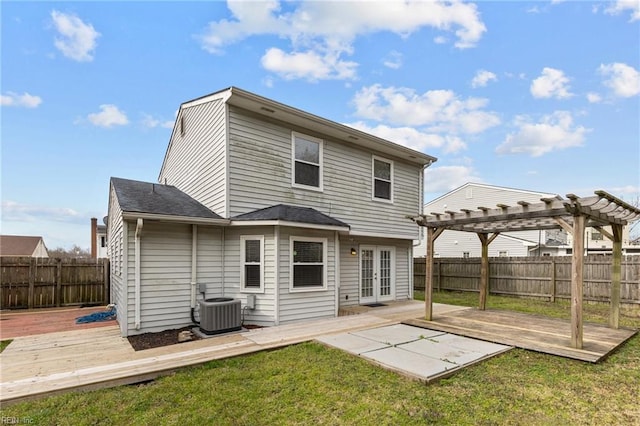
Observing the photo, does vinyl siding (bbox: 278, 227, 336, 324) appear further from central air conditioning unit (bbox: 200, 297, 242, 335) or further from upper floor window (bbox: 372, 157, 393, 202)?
upper floor window (bbox: 372, 157, 393, 202)

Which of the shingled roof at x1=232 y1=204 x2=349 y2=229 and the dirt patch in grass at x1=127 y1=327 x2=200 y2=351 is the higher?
the shingled roof at x1=232 y1=204 x2=349 y2=229

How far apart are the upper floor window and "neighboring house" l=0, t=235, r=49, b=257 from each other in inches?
1218

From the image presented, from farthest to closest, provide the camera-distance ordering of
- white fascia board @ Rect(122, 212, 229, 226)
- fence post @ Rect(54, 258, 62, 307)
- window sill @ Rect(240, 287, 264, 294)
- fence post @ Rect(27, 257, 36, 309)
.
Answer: fence post @ Rect(54, 258, 62, 307) < fence post @ Rect(27, 257, 36, 309) < window sill @ Rect(240, 287, 264, 294) < white fascia board @ Rect(122, 212, 229, 226)

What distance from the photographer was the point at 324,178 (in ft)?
29.6

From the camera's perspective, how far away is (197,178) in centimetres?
866

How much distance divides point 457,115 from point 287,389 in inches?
693

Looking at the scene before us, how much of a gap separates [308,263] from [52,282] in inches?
339

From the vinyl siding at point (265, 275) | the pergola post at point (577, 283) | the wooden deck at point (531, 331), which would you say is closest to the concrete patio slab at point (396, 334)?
the wooden deck at point (531, 331)

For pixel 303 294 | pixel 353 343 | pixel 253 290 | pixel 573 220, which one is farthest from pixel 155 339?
pixel 573 220

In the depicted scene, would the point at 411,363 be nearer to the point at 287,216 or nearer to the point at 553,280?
the point at 287,216

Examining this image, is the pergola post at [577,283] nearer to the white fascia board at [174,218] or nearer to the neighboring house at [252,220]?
the neighboring house at [252,220]

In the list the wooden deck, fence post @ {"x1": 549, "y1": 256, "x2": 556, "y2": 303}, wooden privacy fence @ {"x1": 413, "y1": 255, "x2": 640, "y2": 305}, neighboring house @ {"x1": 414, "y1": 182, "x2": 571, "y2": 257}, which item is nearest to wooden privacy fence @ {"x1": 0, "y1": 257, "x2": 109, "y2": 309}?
the wooden deck

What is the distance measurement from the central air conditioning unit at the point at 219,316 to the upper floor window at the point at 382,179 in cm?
590

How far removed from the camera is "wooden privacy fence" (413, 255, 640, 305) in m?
9.85
